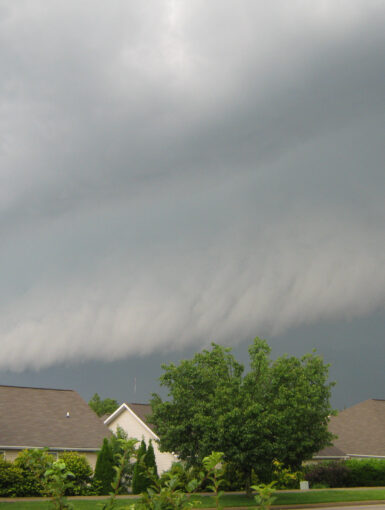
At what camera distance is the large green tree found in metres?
30.6

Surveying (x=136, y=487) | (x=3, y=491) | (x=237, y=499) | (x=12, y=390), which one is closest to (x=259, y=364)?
(x=237, y=499)

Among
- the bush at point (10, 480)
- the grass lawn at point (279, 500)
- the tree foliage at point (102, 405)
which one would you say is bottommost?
the grass lawn at point (279, 500)

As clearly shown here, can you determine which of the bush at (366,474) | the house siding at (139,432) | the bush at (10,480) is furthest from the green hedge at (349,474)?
the bush at (10,480)

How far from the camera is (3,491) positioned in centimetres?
3400

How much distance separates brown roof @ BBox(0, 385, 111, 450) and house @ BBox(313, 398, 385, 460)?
21.4 meters

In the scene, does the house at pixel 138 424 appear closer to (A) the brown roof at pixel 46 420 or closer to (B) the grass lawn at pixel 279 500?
(A) the brown roof at pixel 46 420

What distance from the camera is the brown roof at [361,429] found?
189ft

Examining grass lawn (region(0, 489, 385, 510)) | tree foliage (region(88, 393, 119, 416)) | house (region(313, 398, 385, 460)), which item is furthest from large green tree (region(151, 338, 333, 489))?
tree foliage (region(88, 393, 119, 416))

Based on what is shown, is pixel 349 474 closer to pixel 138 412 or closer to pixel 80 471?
pixel 138 412

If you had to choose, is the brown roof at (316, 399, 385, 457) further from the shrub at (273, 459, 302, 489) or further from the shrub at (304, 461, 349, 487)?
the shrub at (273, 459, 302, 489)

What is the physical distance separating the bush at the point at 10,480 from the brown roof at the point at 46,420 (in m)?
3.87

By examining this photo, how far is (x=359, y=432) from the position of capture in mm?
60875

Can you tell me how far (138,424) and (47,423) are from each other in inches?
484

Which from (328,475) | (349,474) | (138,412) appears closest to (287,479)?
(328,475)
